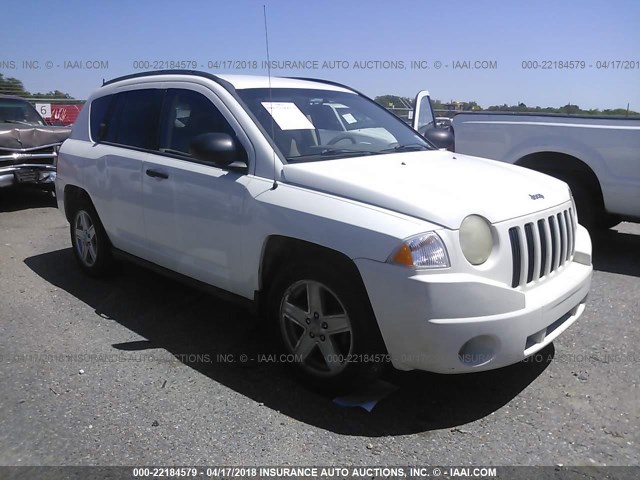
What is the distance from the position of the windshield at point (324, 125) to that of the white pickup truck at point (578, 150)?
244cm

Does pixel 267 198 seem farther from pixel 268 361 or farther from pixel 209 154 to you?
pixel 268 361


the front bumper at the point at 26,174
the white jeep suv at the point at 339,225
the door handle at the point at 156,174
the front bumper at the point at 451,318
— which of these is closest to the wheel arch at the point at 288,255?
the white jeep suv at the point at 339,225

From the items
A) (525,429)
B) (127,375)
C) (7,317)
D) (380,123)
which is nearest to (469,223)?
(525,429)

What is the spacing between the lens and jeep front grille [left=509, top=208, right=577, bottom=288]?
9.98ft

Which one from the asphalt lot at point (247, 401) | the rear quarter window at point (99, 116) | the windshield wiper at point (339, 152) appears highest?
the rear quarter window at point (99, 116)

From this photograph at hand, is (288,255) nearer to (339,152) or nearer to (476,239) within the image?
(339,152)

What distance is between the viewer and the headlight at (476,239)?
2908mm

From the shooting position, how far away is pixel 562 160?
6.47m

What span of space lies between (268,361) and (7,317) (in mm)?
2375

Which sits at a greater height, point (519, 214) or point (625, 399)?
point (519, 214)

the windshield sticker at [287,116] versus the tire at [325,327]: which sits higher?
the windshield sticker at [287,116]

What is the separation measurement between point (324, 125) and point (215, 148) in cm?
90

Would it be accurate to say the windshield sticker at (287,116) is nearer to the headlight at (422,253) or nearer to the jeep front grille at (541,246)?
the headlight at (422,253)

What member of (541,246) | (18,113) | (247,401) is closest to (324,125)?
(541,246)
